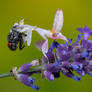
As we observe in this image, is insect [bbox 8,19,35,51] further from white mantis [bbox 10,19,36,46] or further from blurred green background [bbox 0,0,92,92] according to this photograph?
blurred green background [bbox 0,0,92,92]

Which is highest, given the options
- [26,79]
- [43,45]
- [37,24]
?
[37,24]

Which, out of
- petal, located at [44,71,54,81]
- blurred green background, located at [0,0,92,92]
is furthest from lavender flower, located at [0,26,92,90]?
blurred green background, located at [0,0,92,92]

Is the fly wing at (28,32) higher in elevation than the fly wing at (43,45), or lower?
higher

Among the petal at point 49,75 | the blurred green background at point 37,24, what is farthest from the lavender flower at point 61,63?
the blurred green background at point 37,24

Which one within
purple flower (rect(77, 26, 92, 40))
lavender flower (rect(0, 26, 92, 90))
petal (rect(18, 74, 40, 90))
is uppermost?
purple flower (rect(77, 26, 92, 40))

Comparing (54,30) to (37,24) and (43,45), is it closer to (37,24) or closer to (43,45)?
(43,45)

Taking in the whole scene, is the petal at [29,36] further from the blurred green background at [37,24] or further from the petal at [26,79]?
the blurred green background at [37,24]

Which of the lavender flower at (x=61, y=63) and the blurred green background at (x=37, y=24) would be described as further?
the blurred green background at (x=37, y=24)

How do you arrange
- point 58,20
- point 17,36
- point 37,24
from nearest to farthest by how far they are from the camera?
1. point 58,20
2. point 17,36
3. point 37,24

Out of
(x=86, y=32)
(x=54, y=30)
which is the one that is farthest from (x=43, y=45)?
(x=86, y=32)
